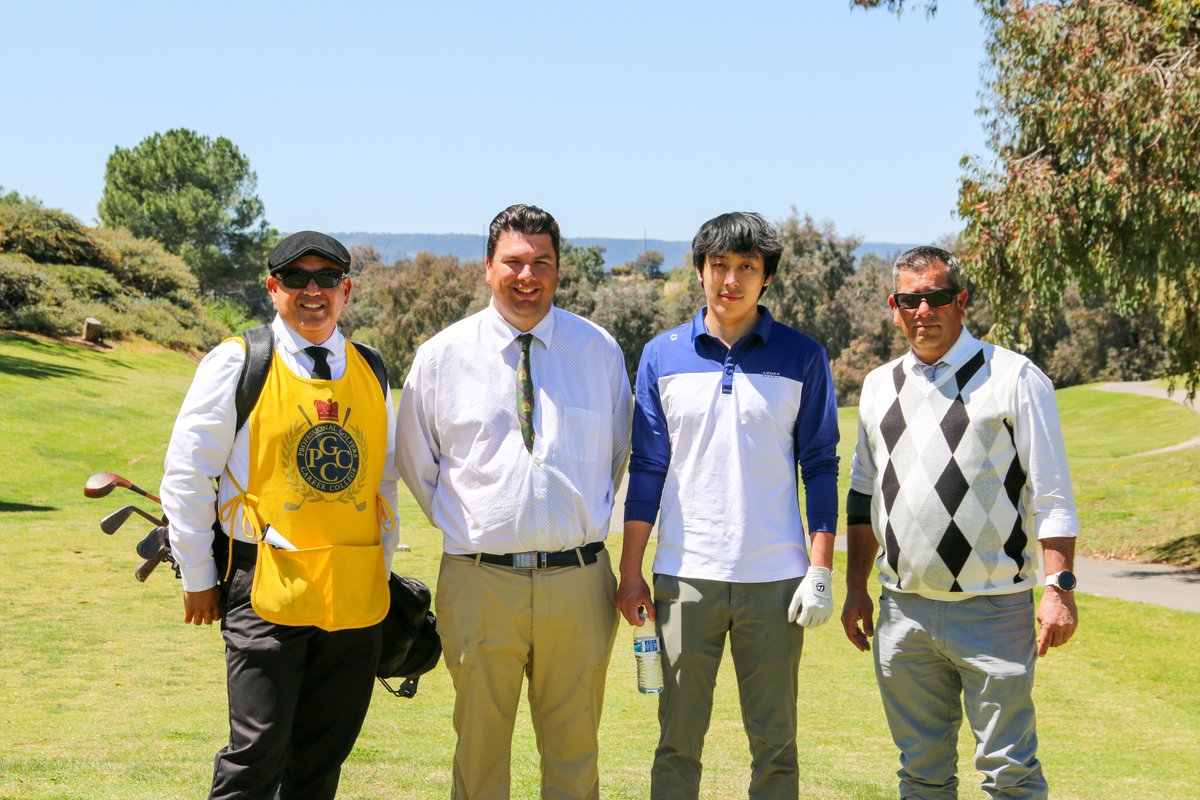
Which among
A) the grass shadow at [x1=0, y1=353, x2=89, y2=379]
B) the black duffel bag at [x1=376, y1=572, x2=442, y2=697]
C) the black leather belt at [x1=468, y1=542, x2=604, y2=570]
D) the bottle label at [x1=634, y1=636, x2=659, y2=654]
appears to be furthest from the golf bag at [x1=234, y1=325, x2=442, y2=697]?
the grass shadow at [x1=0, y1=353, x2=89, y2=379]

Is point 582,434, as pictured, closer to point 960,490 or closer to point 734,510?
point 734,510

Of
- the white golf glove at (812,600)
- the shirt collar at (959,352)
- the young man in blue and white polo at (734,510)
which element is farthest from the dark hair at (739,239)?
the white golf glove at (812,600)

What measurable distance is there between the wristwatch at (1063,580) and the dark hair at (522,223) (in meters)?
2.05

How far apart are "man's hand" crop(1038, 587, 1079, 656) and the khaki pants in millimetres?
1507

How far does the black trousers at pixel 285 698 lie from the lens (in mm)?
3795

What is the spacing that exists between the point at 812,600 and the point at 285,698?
1754 mm

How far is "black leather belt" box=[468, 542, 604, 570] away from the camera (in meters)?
4.12

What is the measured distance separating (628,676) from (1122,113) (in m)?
8.26

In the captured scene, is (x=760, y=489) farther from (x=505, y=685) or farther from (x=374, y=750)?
(x=374, y=750)

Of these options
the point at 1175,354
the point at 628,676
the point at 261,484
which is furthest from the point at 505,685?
the point at 1175,354

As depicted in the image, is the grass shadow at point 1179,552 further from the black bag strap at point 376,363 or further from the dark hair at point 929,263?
the black bag strap at point 376,363

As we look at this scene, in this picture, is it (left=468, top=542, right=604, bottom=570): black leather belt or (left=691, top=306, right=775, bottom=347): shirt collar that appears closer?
(left=468, top=542, right=604, bottom=570): black leather belt

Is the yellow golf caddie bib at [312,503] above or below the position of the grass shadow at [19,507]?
above

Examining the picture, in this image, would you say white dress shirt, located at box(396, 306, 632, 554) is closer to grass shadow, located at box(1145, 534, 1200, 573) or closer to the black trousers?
the black trousers
